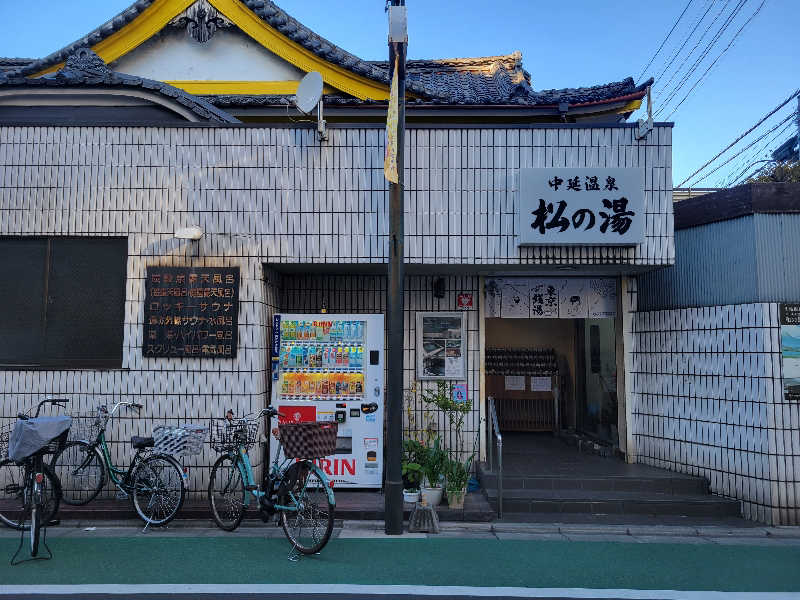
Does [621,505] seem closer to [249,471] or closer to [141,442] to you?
[249,471]

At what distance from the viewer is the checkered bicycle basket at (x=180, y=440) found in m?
7.00

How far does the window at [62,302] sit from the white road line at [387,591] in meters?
3.50

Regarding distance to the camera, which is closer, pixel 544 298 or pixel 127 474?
pixel 127 474

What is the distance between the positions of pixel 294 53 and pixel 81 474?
895 centimetres

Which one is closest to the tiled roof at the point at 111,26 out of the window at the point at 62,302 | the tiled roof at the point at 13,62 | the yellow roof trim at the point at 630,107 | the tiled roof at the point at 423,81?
the tiled roof at the point at 423,81

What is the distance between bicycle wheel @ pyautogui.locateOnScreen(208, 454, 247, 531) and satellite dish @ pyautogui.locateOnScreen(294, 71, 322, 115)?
4.65 meters

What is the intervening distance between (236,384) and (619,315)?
20.0 ft

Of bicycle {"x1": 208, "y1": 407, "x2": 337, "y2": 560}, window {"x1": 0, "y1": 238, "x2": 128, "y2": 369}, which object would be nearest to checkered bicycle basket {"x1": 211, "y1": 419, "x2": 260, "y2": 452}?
bicycle {"x1": 208, "y1": 407, "x2": 337, "y2": 560}

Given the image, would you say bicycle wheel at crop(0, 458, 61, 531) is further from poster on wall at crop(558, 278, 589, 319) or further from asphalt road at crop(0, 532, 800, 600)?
poster on wall at crop(558, 278, 589, 319)

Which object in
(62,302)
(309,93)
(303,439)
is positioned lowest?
(303,439)

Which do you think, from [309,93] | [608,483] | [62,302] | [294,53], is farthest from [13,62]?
[608,483]

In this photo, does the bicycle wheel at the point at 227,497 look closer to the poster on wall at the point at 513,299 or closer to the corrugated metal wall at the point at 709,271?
the poster on wall at the point at 513,299

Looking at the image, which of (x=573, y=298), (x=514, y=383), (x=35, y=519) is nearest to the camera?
(x=35, y=519)

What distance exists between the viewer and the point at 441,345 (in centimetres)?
927
